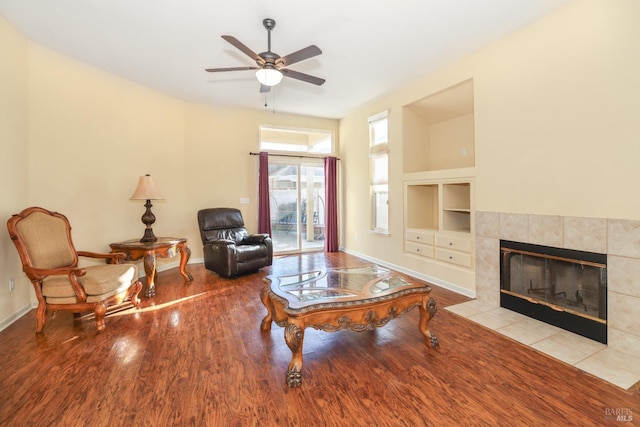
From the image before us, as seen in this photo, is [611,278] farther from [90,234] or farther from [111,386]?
[90,234]

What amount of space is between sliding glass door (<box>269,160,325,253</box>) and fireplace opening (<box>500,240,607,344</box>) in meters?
3.88

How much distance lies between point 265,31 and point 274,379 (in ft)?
10.7

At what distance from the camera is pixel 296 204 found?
20.1 ft

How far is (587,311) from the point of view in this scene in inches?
97.3

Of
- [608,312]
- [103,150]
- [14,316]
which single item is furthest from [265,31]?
[608,312]

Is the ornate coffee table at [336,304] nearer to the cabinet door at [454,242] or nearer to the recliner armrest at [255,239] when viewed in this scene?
the cabinet door at [454,242]

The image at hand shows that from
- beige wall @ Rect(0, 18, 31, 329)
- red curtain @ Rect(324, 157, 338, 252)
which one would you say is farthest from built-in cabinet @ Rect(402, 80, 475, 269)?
beige wall @ Rect(0, 18, 31, 329)

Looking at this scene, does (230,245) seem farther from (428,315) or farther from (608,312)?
(608,312)

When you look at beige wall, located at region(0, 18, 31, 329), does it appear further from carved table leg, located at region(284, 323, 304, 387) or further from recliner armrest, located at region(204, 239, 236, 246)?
carved table leg, located at region(284, 323, 304, 387)

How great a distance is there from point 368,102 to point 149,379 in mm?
5038

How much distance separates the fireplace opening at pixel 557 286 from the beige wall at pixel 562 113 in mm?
415

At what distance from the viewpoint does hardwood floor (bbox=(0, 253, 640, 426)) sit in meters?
1.58

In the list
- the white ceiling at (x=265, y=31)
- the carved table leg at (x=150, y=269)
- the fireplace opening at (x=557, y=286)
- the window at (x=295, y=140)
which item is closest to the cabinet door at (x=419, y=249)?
the fireplace opening at (x=557, y=286)

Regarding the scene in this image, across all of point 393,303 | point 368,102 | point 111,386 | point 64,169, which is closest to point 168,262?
point 64,169
